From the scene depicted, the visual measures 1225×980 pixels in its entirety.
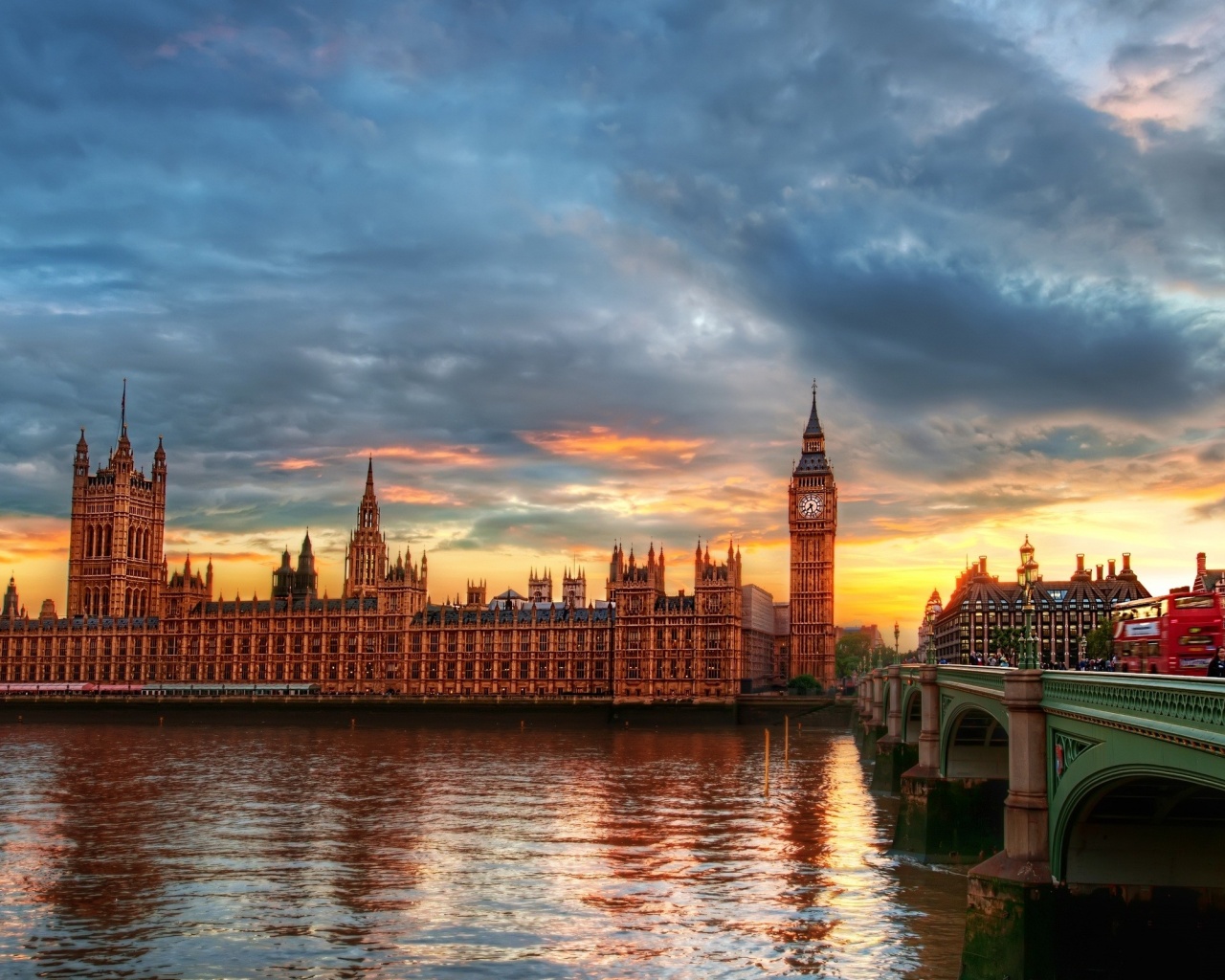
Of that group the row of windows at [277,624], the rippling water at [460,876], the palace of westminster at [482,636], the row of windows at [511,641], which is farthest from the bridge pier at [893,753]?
the row of windows at [277,624]

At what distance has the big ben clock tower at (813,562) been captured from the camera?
587ft

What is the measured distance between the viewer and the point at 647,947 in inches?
1435

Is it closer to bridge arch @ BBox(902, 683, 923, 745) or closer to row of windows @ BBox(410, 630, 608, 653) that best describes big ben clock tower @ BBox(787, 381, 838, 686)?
row of windows @ BBox(410, 630, 608, 653)

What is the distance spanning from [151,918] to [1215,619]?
34009 mm

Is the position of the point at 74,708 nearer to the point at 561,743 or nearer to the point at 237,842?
the point at 561,743

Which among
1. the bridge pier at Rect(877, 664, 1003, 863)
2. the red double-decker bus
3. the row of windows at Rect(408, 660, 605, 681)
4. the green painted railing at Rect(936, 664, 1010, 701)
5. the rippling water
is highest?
the red double-decker bus

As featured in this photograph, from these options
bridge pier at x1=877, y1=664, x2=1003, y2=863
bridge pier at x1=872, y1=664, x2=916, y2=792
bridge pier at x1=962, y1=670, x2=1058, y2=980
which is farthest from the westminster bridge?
bridge pier at x1=872, y1=664, x2=916, y2=792

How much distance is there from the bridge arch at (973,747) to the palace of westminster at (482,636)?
98369 mm

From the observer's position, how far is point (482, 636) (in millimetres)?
169750

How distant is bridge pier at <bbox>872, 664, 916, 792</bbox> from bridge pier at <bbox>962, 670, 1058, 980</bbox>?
1631 inches

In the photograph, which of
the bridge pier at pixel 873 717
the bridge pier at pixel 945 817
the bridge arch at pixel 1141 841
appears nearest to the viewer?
the bridge arch at pixel 1141 841

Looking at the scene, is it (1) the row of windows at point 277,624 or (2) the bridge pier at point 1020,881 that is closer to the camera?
(2) the bridge pier at point 1020,881

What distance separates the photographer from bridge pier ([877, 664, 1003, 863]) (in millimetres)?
50438

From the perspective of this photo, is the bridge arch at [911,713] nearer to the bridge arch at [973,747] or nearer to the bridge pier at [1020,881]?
the bridge arch at [973,747]
